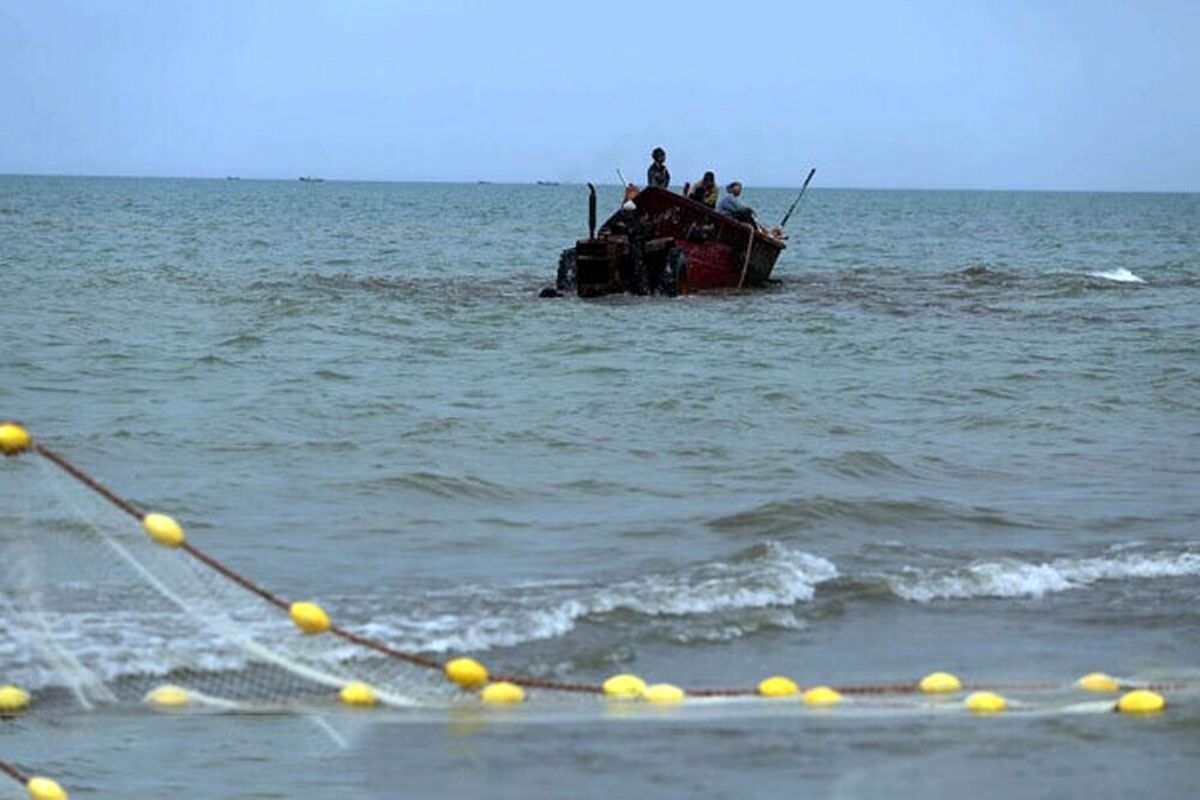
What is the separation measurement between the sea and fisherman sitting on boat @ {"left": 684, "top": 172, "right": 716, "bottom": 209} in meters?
1.49

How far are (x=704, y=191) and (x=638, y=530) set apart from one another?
1563 centimetres

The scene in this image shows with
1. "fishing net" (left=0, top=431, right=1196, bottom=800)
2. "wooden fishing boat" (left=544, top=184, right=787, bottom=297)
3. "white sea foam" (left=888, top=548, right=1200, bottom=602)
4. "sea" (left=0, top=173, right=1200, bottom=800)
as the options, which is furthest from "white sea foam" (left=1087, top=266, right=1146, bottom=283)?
"fishing net" (left=0, top=431, right=1196, bottom=800)

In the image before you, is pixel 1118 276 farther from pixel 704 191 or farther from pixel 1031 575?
pixel 1031 575

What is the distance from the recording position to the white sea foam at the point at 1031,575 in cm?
886

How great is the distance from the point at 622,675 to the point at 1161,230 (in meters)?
71.9

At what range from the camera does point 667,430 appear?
45.5ft

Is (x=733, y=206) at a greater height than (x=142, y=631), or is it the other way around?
(x=733, y=206)

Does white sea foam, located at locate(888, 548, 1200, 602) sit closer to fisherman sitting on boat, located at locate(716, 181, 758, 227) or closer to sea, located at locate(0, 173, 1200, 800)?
sea, located at locate(0, 173, 1200, 800)

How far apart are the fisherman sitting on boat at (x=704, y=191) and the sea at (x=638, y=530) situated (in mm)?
1489

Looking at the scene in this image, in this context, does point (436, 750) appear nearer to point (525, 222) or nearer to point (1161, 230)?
point (525, 222)

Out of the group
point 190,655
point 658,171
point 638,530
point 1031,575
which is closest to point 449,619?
point 190,655

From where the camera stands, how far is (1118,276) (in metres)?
36.6

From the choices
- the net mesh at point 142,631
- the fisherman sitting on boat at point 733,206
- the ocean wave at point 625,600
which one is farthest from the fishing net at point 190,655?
the fisherman sitting on boat at point 733,206

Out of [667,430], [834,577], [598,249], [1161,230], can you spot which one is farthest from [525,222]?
[834,577]
